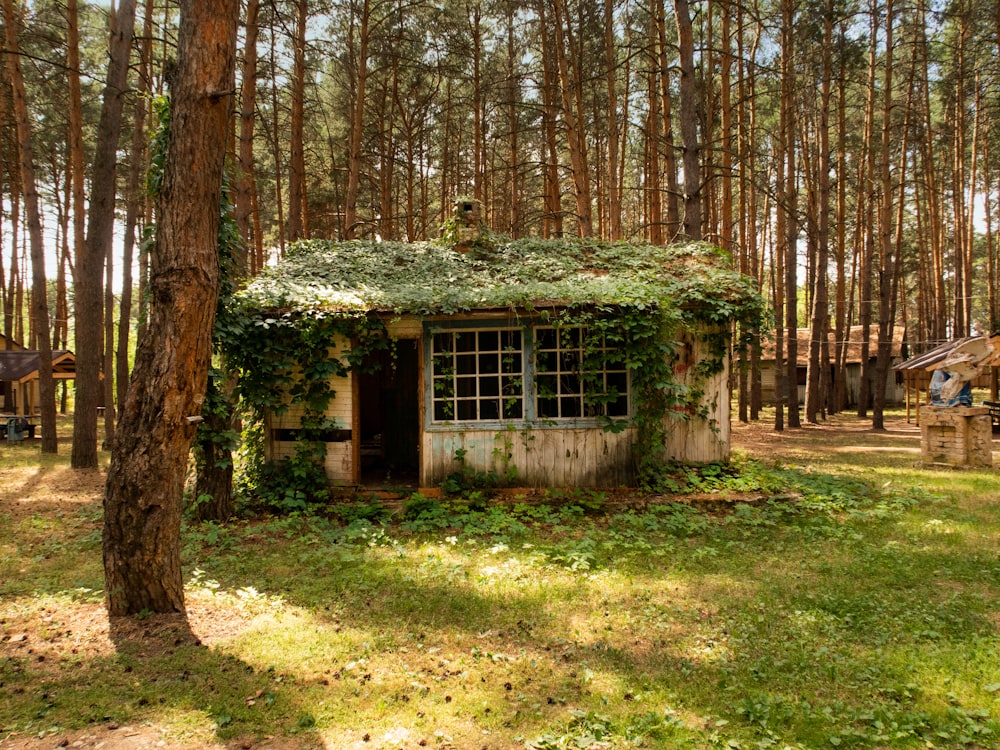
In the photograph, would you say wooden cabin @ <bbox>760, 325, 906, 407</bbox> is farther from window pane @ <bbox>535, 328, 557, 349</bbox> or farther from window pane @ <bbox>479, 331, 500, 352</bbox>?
window pane @ <bbox>479, 331, 500, 352</bbox>

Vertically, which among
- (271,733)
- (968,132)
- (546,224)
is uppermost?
(968,132)

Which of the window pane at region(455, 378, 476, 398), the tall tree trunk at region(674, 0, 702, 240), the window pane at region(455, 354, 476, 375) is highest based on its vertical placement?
the tall tree trunk at region(674, 0, 702, 240)

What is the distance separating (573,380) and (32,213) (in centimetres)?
1101

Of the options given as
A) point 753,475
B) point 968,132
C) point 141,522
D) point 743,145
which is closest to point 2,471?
point 141,522

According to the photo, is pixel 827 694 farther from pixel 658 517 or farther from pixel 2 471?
pixel 2 471

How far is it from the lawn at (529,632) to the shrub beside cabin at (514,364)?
3.18 ft

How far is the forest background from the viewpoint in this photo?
1147cm

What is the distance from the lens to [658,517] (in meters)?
7.36

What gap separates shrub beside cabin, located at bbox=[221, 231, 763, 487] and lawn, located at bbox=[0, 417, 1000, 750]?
970 millimetres

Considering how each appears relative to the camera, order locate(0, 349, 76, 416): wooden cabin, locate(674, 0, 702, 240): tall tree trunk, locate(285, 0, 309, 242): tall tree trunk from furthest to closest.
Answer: locate(0, 349, 76, 416): wooden cabin → locate(285, 0, 309, 242): tall tree trunk → locate(674, 0, 702, 240): tall tree trunk

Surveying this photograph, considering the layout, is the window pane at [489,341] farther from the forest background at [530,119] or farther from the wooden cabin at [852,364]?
the wooden cabin at [852,364]

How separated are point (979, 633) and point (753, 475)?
4421 millimetres

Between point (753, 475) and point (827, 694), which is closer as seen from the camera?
point (827, 694)

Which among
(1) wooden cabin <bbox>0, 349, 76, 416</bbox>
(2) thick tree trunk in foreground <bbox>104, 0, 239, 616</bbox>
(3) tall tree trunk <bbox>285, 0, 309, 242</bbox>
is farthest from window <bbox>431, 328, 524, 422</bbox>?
(1) wooden cabin <bbox>0, 349, 76, 416</bbox>
